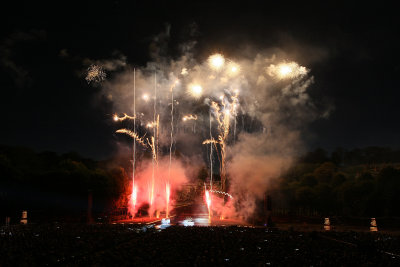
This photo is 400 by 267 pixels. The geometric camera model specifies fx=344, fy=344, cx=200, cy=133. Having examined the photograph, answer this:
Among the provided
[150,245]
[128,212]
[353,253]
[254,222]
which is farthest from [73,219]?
[353,253]

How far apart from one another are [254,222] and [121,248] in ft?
47.1

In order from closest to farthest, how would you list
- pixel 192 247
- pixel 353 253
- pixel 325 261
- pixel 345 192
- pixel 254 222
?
pixel 325 261, pixel 353 253, pixel 192 247, pixel 254 222, pixel 345 192

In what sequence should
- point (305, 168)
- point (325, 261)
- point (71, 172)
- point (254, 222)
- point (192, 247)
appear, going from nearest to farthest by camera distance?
point (325, 261) < point (192, 247) < point (254, 222) < point (71, 172) < point (305, 168)

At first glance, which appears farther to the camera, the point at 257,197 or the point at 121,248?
the point at 257,197

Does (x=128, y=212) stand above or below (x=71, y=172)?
below

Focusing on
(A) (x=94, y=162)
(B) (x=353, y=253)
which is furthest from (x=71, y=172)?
(B) (x=353, y=253)

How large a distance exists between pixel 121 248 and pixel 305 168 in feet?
169

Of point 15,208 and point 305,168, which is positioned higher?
point 305,168

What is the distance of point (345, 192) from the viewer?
35.1m

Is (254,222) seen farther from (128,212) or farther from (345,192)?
(345,192)

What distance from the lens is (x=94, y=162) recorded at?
59.0 m

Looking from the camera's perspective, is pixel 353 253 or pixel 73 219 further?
pixel 73 219

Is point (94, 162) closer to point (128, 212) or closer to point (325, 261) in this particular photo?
point (128, 212)

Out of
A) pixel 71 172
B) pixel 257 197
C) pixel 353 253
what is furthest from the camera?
pixel 71 172
